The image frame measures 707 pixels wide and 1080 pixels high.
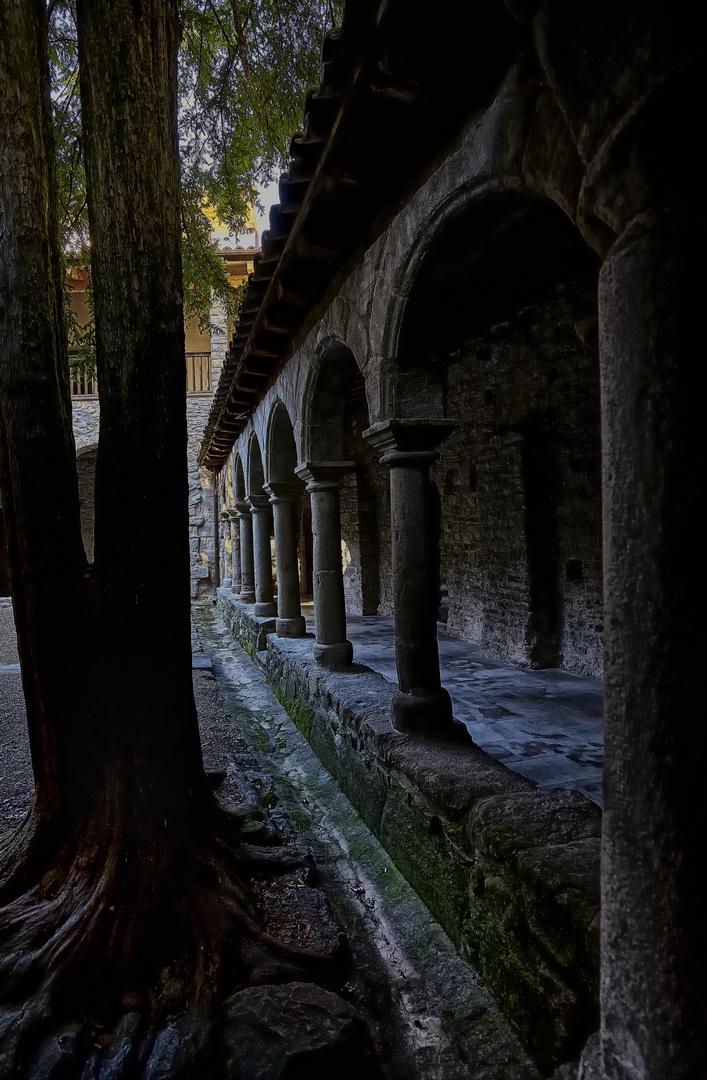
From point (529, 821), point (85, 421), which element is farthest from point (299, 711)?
point (85, 421)

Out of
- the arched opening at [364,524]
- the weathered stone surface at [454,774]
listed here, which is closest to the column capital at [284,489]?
the arched opening at [364,524]

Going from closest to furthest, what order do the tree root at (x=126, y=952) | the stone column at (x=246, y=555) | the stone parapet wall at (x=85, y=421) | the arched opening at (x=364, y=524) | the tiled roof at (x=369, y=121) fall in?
the tree root at (x=126, y=952) → the tiled roof at (x=369, y=121) → the arched opening at (x=364, y=524) → the stone column at (x=246, y=555) → the stone parapet wall at (x=85, y=421)

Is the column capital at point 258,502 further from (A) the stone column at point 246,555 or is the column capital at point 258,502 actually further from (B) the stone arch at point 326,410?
(B) the stone arch at point 326,410

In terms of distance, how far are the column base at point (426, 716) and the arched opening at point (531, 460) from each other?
251cm

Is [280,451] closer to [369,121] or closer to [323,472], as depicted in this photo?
[323,472]

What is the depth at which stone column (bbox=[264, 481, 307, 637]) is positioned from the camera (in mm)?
7137

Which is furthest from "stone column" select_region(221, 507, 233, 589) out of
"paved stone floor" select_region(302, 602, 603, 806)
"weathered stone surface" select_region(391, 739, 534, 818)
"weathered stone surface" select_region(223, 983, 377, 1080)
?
"weathered stone surface" select_region(223, 983, 377, 1080)

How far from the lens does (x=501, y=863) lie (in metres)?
2.04

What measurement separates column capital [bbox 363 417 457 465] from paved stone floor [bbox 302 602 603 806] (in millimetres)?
1799

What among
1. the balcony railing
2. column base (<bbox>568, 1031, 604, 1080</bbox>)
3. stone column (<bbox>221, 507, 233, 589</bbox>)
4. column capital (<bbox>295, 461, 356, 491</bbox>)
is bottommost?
column base (<bbox>568, 1031, 604, 1080</bbox>)

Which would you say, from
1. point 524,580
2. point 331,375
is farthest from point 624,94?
point 524,580

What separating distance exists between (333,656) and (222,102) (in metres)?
4.60

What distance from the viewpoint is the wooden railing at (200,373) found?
17812 millimetres

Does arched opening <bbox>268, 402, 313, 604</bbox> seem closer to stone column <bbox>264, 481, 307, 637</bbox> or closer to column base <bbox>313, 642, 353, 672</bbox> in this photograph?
stone column <bbox>264, 481, 307, 637</bbox>
